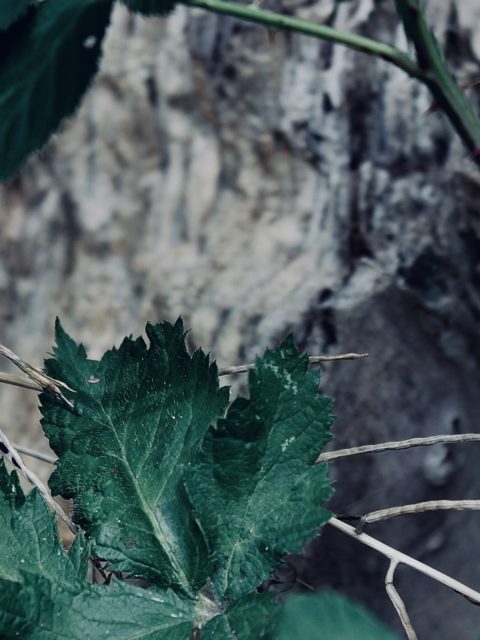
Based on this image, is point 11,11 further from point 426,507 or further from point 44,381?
point 426,507

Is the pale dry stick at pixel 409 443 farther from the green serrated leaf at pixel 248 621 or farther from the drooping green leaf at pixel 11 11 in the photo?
the drooping green leaf at pixel 11 11

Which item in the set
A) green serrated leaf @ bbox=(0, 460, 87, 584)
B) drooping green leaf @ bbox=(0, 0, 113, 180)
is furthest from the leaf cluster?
drooping green leaf @ bbox=(0, 0, 113, 180)

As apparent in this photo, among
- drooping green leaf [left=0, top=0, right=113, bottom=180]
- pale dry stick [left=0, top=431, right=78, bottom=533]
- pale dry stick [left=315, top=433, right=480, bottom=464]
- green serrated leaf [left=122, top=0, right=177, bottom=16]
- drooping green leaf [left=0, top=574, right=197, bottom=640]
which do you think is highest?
green serrated leaf [left=122, top=0, right=177, bottom=16]

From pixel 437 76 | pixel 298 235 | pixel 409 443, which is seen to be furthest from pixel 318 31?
pixel 298 235

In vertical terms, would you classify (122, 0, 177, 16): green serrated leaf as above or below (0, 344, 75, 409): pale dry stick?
above

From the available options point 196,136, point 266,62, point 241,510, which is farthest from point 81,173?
point 241,510

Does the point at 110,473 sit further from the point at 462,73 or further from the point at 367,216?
the point at 462,73

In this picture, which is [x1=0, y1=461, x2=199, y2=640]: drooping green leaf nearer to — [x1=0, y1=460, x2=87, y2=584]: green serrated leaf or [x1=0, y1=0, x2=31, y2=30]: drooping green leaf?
[x1=0, y1=460, x2=87, y2=584]: green serrated leaf

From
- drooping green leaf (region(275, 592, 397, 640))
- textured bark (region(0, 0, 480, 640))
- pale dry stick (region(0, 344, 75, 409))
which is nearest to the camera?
drooping green leaf (region(275, 592, 397, 640))

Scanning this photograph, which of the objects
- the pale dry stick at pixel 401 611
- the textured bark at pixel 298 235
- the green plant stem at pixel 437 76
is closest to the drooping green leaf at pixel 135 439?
the pale dry stick at pixel 401 611
